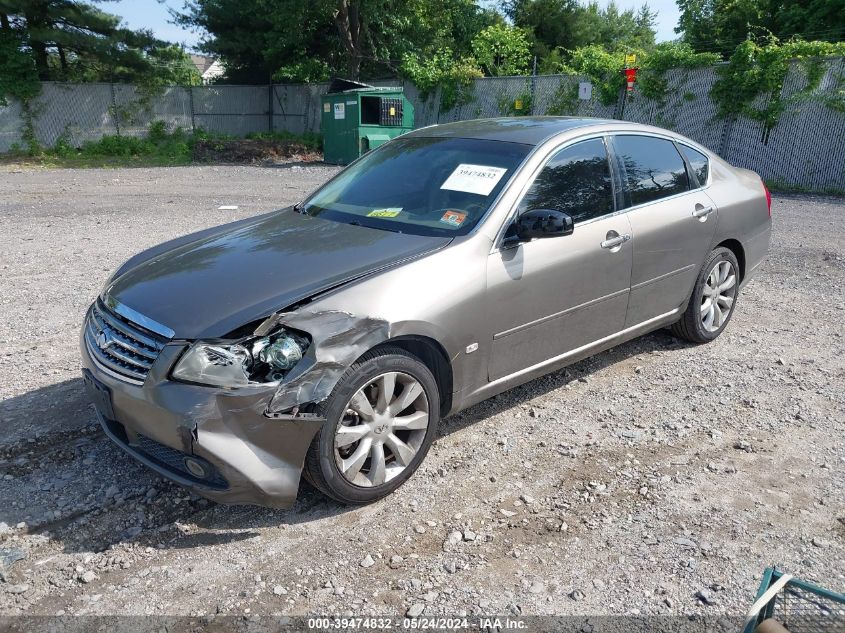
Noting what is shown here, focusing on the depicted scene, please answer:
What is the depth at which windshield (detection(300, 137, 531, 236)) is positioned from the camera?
3896mm

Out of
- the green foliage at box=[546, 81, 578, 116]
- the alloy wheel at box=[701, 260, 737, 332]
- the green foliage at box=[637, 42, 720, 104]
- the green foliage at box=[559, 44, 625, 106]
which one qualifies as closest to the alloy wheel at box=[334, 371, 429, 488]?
the alloy wheel at box=[701, 260, 737, 332]

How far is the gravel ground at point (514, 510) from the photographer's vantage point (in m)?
2.81

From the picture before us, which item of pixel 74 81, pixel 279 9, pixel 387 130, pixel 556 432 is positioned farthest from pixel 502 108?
pixel 556 432

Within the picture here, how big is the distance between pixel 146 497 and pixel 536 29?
3679 centimetres

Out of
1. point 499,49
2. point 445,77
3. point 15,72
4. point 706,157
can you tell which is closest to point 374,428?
point 706,157

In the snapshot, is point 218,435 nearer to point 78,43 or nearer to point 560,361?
point 560,361

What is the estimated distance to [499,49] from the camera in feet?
80.7

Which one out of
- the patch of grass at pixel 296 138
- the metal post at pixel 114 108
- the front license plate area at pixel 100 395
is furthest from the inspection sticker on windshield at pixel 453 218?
the metal post at pixel 114 108

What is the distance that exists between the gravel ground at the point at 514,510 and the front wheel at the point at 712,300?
17 cm

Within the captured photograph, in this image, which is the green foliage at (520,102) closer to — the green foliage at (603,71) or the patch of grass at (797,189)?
the green foliage at (603,71)

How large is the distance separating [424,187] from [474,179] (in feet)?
1.07

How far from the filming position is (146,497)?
3404 mm

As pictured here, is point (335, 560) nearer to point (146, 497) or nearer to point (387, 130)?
point (146, 497)

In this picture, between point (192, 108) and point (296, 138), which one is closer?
point (296, 138)
